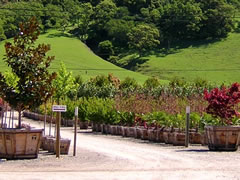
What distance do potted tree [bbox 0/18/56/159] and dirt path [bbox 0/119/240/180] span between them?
2.21 feet

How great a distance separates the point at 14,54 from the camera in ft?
61.9

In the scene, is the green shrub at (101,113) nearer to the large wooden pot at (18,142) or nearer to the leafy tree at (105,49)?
the large wooden pot at (18,142)

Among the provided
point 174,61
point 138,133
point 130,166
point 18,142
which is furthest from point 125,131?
point 174,61

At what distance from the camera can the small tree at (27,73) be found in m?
18.7

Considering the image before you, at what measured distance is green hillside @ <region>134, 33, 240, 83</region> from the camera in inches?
4444

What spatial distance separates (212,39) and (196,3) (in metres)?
10.5

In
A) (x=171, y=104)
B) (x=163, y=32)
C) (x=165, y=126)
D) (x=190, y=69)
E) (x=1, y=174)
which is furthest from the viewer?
(x=163, y=32)

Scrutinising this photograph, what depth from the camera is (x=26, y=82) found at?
1877 centimetres

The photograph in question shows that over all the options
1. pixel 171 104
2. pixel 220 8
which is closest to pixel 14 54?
pixel 171 104

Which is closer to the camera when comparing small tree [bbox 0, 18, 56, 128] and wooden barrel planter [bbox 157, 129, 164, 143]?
small tree [bbox 0, 18, 56, 128]

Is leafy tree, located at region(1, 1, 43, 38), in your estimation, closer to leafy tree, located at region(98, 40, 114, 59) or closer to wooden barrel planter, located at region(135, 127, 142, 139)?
leafy tree, located at region(98, 40, 114, 59)

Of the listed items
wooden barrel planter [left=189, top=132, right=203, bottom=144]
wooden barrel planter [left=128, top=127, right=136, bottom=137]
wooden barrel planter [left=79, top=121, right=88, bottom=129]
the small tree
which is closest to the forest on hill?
wooden barrel planter [left=79, top=121, right=88, bottom=129]

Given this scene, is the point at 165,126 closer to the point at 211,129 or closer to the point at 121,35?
the point at 211,129

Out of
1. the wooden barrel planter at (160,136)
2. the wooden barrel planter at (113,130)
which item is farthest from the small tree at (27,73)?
the wooden barrel planter at (113,130)
